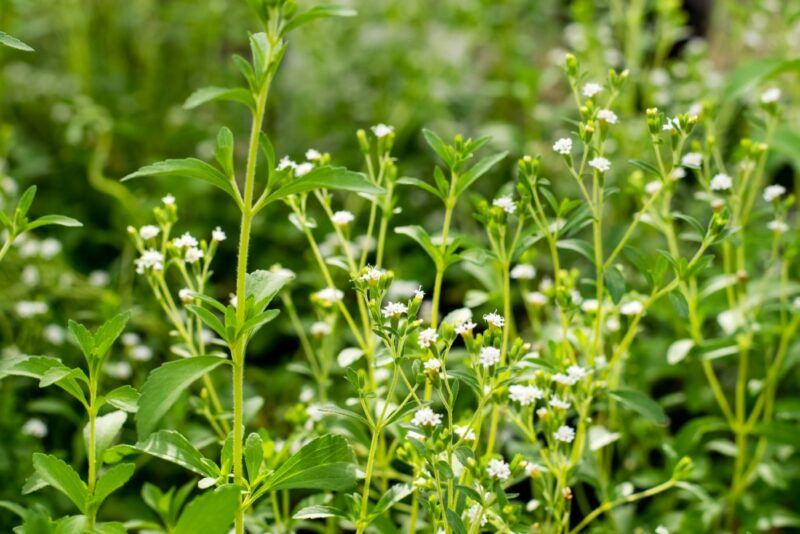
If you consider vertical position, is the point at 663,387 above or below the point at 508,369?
below

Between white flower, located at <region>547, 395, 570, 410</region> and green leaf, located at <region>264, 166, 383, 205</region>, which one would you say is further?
white flower, located at <region>547, 395, 570, 410</region>

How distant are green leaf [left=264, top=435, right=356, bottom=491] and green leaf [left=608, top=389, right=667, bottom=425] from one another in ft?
1.37

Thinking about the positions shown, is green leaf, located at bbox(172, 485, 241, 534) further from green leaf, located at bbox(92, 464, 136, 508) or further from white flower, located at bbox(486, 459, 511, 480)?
white flower, located at bbox(486, 459, 511, 480)

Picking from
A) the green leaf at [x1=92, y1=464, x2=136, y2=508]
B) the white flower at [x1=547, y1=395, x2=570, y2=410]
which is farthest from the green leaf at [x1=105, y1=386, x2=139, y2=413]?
the white flower at [x1=547, y1=395, x2=570, y2=410]

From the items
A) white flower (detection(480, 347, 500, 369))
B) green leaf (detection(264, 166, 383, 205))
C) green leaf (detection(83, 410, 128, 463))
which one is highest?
green leaf (detection(264, 166, 383, 205))

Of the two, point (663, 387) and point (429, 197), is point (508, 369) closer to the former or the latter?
point (663, 387)

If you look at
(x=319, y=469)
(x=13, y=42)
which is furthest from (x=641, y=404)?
(x=13, y=42)

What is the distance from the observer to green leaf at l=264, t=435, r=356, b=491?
1.01 m

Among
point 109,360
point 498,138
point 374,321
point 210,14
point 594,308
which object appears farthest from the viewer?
point 210,14

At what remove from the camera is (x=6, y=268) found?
78.2 inches

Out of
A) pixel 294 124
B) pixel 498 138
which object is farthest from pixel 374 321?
pixel 294 124

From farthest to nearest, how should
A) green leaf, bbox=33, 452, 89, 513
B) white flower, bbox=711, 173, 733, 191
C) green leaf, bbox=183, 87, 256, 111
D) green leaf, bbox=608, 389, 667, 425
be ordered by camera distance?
white flower, bbox=711, 173, 733, 191 → green leaf, bbox=608, 389, 667, 425 → green leaf, bbox=33, 452, 89, 513 → green leaf, bbox=183, 87, 256, 111

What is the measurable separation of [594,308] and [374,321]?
0.46 meters

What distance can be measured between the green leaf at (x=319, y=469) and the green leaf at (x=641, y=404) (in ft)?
1.37
